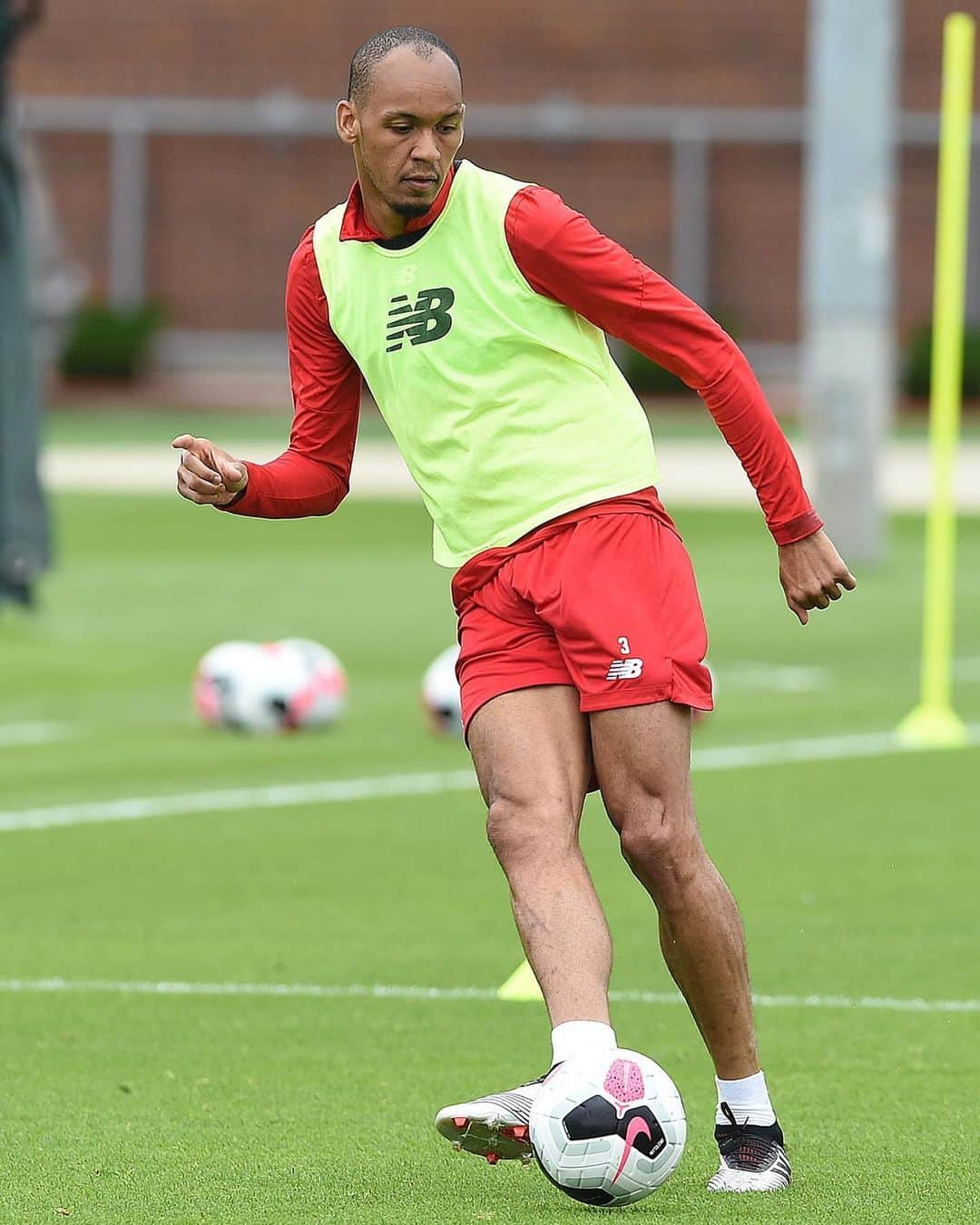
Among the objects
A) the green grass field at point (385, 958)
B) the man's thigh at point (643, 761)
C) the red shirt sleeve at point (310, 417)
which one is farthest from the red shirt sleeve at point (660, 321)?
the green grass field at point (385, 958)

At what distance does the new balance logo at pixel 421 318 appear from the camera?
5406 millimetres

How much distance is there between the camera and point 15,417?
16828 millimetres

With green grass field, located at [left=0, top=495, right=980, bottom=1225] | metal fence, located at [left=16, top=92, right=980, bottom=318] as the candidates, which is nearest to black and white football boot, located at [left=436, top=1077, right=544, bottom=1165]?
green grass field, located at [left=0, top=495, right=980, bottom=1225]

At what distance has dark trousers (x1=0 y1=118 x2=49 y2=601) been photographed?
1677cm

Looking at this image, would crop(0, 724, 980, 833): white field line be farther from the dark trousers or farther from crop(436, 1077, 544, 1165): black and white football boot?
the dark trousers

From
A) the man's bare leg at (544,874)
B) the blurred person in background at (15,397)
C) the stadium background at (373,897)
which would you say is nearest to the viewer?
the man's bare leg at (544,874)

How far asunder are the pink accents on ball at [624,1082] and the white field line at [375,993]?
8.07 feet

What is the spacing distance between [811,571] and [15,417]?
12102 mm

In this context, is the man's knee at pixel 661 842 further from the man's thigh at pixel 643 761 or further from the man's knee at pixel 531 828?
the man's knee at pixel 531 828

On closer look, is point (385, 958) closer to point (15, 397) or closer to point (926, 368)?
point (15, 397)

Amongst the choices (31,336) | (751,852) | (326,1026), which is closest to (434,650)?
(31,336)

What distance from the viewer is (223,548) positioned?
79.4 ft

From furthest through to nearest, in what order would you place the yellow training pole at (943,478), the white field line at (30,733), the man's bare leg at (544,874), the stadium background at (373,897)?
the white field line at (30,733)
the yellow training pole at (943,478)
the stadium background at (373,897)
the man's bare leg at (544,874)

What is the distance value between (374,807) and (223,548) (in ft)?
44.3
